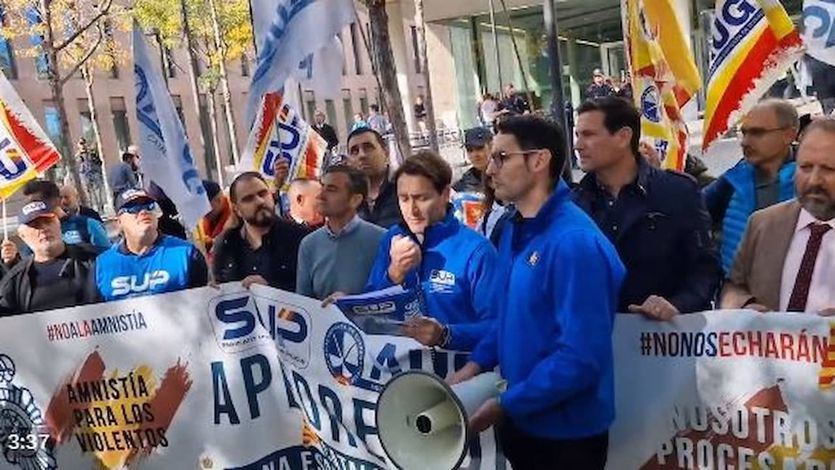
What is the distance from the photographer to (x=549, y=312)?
3.17m

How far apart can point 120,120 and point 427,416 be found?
1587 inches

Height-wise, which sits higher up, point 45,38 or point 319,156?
point 45,38

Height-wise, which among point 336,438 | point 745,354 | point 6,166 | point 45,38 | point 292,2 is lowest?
point 336,438

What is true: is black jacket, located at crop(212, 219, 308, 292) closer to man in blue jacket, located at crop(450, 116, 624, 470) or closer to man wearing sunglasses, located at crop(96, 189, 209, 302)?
man wearing sunglasses, located at crop(96, 189, 209, 302)

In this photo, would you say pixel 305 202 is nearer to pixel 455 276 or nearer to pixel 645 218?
pixel 455 276

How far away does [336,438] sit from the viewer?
4.44m

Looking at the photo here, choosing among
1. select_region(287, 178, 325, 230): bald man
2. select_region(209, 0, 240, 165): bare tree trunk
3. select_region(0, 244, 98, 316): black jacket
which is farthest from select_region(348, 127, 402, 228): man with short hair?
select_region(209, 0, 240, 165): bare tree trunk

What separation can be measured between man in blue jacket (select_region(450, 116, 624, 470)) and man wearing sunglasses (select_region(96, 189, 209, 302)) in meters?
2.41

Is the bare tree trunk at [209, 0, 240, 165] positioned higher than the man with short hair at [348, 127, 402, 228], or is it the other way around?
the bare tree trunk at [209, 0, 240, 165]

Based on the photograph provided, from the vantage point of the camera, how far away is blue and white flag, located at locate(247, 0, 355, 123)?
621cm

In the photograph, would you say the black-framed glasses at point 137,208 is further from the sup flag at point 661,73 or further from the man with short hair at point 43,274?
the sup flag at point 661,73

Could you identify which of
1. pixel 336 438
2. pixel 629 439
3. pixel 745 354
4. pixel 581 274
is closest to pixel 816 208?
pixel 745 354

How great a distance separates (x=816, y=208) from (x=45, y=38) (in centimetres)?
1984

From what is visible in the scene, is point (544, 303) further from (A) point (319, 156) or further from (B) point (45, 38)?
(B) point (45, 38)
